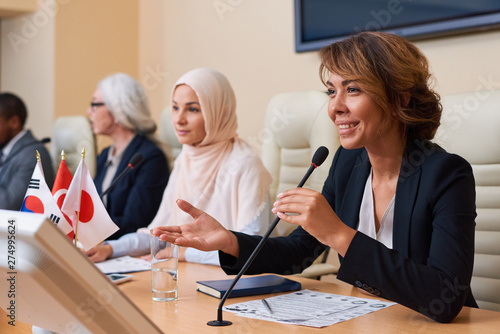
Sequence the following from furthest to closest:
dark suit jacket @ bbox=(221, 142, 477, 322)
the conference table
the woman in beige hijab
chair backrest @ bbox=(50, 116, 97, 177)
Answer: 1. chair backrest @ bbox=(50, 116, 97, 177)
2. the woman in beige hijab
3. dark suit jacket @ bbox=(221, 142, 477, 322)
4. the conference table

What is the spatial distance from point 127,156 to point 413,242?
6.28 ft

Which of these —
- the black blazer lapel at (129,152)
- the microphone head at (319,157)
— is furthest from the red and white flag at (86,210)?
the black blazer lapel at (129,152)

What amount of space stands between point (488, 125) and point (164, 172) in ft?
5.36

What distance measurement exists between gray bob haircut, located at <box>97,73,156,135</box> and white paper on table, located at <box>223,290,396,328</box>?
2.00 metres

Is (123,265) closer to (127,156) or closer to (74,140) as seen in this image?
(127,156)

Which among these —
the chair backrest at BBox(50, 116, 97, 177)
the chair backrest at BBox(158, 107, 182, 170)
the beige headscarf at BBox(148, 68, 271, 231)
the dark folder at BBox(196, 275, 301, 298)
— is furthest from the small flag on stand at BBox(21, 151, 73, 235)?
the chair backrest at BBox(50, 116, 97, 177)

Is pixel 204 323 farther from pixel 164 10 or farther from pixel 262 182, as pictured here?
pixel 164 10

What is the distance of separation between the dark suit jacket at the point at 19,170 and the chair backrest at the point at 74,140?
0.43 m

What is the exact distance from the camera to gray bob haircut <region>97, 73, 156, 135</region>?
10.5 feet

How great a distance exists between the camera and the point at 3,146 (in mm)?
3684

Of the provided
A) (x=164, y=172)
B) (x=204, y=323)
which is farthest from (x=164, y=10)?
(x=204, y=323)

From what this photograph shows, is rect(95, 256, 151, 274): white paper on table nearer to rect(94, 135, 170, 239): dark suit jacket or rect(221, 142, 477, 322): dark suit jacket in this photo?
rect(221, 142, 477, 322): dark suit jacket

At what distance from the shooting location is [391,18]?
2.75 meters

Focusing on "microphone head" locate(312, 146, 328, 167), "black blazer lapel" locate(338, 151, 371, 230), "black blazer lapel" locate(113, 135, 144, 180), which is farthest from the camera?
"black blazer lapel" locate(113, 135, 144, 180)
